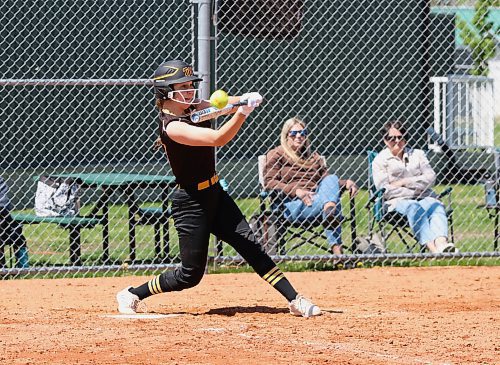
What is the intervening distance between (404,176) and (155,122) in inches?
204

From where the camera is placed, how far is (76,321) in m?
6.94

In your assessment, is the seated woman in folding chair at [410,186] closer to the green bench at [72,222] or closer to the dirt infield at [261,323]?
the dirt infield at [261,323]

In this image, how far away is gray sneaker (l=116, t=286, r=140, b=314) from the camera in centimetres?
728

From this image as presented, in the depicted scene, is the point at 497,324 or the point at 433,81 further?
the point at 433,81

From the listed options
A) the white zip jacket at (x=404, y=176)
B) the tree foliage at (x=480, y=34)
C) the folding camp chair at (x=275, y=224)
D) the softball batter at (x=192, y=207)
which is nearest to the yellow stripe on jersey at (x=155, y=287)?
the softball batter at (x=192, y=207)

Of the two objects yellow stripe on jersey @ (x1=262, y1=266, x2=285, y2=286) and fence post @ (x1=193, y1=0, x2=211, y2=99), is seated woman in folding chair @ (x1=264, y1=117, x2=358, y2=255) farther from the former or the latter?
yellow stripe on jersey @ (x1=262, y1=266, x2=285, y2=286)

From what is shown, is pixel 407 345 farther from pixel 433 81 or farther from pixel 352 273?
pixel 433 81

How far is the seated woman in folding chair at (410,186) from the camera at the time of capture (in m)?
10.1

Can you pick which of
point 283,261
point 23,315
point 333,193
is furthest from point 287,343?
point 333,193

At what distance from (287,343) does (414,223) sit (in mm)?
4309

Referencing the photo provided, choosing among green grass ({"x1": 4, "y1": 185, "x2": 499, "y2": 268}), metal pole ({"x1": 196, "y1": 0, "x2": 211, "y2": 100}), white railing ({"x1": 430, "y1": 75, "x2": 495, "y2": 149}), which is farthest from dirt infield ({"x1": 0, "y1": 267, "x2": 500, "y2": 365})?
white railing ({"x1": 430, "y1": 75, "x2": 495, "y2": 149})

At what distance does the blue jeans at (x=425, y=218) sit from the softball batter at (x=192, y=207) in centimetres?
321

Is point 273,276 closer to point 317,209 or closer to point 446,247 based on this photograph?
point 317,209

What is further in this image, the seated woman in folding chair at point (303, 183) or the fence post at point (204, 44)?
the seated woman in folding chair at point (303, 183)
